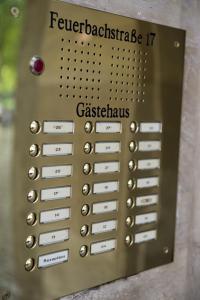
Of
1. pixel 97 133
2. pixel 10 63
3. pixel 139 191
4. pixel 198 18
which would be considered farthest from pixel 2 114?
pixel 198 18

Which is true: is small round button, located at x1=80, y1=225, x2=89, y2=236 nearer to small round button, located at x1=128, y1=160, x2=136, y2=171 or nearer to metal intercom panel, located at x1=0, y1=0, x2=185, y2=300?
metal intercom panel, located at x1=0, y1=0, x2=185, y2=300

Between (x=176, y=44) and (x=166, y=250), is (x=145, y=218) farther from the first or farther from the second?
(x=176, y=44)

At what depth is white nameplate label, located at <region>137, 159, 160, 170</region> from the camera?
860 millimetres

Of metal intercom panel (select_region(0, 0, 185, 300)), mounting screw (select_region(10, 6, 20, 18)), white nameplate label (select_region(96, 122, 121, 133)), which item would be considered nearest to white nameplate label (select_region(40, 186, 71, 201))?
metal intercom panel (select_region(0, 0, 185, 300))

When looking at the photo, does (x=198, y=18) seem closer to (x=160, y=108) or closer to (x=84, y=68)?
(x=160, y=108)

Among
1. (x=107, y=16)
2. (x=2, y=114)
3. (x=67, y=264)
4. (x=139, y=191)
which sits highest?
(x=107, y=16)

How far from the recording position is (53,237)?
29.0 inches

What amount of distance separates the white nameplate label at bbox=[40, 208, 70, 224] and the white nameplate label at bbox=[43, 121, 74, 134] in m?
0.12

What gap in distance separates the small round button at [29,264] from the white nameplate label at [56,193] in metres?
0.09

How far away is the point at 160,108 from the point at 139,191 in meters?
0.15

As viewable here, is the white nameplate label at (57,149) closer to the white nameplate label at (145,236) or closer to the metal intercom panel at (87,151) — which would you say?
the metal intercom panel at (87,151)

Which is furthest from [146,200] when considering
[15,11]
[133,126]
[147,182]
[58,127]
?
[15,11]

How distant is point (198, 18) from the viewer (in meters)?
0.97

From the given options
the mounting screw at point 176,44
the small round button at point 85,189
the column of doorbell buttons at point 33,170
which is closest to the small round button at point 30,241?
the column of doorbell buttons at point 33,170
